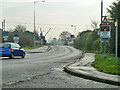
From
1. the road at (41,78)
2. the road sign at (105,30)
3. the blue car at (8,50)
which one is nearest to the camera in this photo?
the road at (41,78)

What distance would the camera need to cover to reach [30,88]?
8.23 metres

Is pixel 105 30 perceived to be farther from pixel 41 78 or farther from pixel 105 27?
pixel 41 78

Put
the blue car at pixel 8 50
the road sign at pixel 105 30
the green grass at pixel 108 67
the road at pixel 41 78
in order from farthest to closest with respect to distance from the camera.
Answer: the blue car at pixel 8 50 < the road sign at pixel 105 30 < the green grass at pixel 108 67 < the road at pixel 41 78

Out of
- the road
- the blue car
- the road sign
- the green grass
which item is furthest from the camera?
the blue car

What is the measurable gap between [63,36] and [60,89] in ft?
546

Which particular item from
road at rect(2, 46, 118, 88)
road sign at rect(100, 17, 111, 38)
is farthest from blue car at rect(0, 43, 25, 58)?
road sign at rect(100, 17, 111, 38)

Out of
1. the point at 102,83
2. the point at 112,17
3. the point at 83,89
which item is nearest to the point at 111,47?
the point at 112,17

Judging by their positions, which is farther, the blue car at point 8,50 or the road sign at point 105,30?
the blue car at point 8,50

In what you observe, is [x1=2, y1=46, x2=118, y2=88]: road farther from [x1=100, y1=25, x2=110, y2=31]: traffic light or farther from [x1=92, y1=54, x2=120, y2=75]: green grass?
[x1=100, y1=25, x2=110, y2=31]: traffic light

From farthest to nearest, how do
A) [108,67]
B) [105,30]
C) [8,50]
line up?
[8,50] → [105,30] → [108,67]

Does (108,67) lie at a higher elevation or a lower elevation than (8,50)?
lower

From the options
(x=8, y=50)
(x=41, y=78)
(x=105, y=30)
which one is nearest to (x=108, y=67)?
(x=41, y=78)

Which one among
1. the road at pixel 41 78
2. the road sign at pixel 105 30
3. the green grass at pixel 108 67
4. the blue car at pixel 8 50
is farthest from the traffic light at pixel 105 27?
the blue car at pixel 8 50

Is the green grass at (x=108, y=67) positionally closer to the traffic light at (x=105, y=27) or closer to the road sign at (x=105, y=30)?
the road sign at (x=105, y=30)
